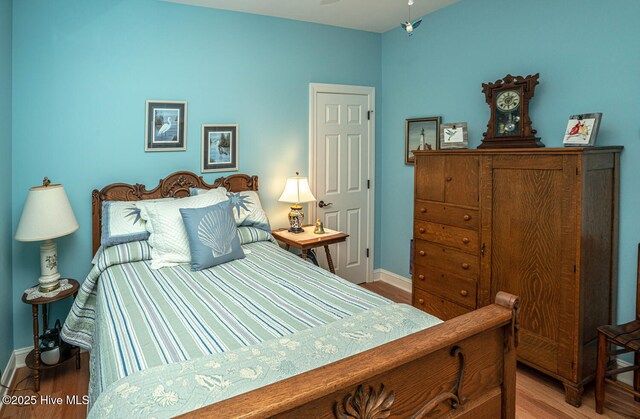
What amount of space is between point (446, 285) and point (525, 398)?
3.11 feet

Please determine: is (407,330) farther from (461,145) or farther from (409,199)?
(409,199)

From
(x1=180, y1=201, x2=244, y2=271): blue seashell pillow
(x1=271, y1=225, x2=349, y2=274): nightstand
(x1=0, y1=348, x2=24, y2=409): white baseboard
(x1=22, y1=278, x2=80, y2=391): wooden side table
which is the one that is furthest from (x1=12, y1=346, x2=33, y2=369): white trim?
(x1=271, y1=225, x2=349, y2=274): nightstand

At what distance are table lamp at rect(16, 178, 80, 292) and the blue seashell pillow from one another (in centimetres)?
77

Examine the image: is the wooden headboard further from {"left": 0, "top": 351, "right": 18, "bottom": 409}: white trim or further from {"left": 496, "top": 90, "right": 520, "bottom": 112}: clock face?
{"left": 496, "top": 90, "right": 520, "bottom": 112}: clock face

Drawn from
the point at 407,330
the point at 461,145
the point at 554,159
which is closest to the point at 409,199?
the point at 461,145

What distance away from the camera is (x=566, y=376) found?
2416 mm

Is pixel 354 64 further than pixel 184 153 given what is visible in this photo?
Yes

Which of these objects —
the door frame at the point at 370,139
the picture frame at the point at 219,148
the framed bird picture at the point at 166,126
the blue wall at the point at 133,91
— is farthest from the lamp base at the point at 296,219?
the framed bird picture at the point at 166,126

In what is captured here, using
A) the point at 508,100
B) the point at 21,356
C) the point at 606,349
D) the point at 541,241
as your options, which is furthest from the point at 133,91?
the point at 606,349

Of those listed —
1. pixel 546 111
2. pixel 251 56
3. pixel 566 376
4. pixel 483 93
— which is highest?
pixel 251 56

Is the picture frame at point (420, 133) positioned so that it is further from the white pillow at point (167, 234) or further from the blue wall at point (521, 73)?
the white pillow at point (167, 234)

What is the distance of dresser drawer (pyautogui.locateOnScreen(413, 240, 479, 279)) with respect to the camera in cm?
299

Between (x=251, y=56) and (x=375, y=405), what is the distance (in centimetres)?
327

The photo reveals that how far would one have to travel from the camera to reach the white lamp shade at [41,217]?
255 cm
